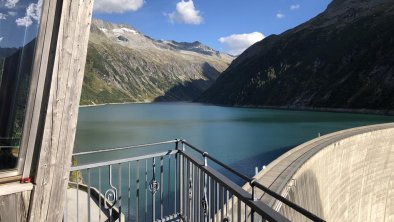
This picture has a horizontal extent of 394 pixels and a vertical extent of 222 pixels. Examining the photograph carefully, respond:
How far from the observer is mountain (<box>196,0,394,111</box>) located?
5207 inches

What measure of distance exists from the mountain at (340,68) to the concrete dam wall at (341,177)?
94.7 meters

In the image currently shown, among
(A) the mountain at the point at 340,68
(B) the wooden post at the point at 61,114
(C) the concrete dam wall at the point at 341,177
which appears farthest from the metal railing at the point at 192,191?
(A) the mountain at the point at 340,68

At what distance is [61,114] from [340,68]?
164289mm

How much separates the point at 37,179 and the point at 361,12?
701 ft

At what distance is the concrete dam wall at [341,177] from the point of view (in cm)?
1917

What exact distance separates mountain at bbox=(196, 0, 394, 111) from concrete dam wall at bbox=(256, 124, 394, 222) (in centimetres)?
9469

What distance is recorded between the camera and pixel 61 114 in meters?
3.80

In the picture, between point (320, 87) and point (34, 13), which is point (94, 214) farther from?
point (320, 87)

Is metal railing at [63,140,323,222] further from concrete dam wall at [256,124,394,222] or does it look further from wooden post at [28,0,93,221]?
concrete dam wall at [256,124,394,222]

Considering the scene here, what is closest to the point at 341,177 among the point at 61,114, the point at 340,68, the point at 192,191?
the point at 192,191

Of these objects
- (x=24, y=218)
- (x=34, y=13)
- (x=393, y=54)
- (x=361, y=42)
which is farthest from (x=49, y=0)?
(x=361, y=42)

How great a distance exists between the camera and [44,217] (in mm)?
3793

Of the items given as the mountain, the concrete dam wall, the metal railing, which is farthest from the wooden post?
the mountain

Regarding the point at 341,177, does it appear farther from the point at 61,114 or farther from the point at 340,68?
the point at 340,68
